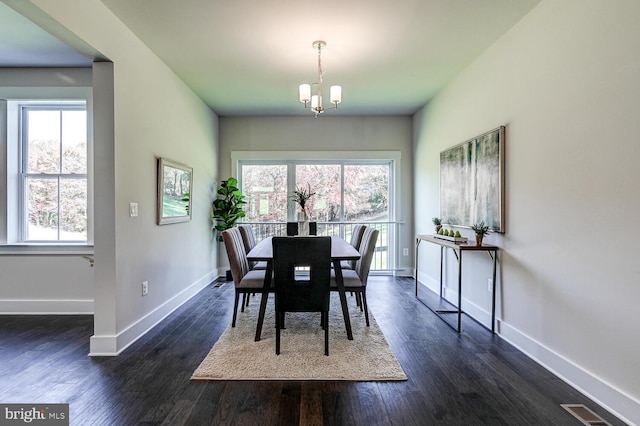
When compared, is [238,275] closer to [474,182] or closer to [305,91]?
[305,91]

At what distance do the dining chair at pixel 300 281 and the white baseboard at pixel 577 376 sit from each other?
62.3 inches

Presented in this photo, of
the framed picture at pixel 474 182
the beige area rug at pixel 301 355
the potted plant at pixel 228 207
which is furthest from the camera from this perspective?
the potted plant at pixel 228 207

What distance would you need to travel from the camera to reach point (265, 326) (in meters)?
3.01

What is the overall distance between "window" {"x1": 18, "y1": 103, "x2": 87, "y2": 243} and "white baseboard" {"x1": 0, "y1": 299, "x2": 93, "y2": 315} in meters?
0.66

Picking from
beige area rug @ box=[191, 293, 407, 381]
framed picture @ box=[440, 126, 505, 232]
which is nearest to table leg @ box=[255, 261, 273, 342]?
beige area rug @ box=[191, 293, 407, 381]

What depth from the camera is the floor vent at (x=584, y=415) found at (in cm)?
164

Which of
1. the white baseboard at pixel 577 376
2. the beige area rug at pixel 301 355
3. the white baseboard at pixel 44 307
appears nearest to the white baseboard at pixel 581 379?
the white baseboard at pixel 577 376

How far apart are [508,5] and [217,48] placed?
247 cm

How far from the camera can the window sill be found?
3.33 meters

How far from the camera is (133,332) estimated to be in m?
2.69

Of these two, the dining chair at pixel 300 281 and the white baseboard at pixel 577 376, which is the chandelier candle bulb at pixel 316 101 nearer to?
the dining chair at pixel 300 281

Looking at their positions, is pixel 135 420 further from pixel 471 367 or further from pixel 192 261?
pixel 192 261

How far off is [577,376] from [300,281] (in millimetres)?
1928

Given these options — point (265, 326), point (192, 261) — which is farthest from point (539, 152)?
point (192, 261)
